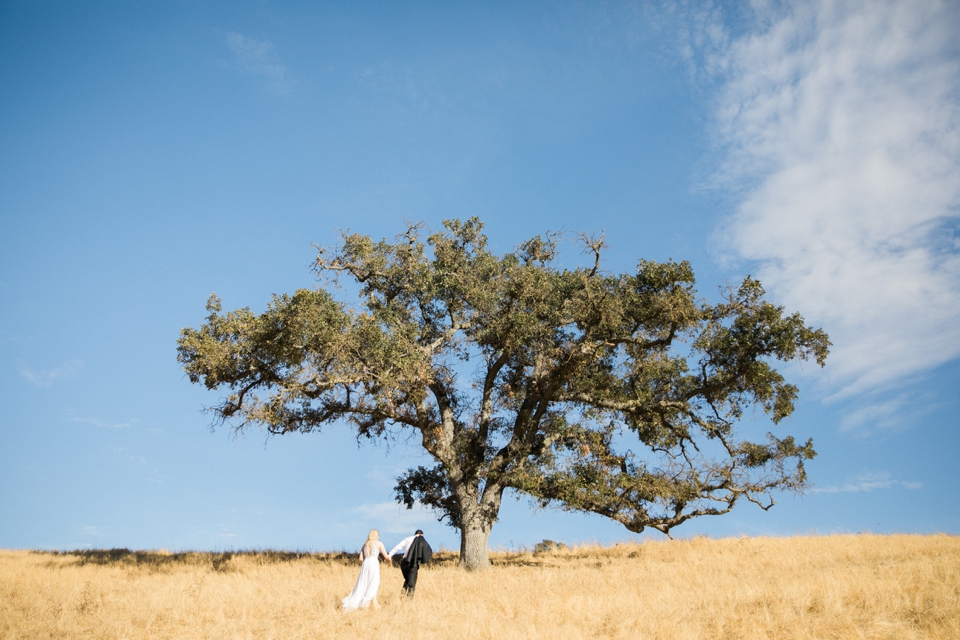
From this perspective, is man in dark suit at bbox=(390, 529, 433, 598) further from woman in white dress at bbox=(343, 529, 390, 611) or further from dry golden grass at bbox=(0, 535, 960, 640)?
woman in white dress at bbox=(343, 529, 390, 611)

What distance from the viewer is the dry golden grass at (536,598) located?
34.7 feet

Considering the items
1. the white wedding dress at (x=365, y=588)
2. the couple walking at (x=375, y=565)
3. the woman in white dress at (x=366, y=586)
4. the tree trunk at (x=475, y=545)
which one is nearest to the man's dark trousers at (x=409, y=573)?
the couple walking at (x=375, y=565)

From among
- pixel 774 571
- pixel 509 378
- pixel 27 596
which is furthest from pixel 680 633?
pixel 27 596

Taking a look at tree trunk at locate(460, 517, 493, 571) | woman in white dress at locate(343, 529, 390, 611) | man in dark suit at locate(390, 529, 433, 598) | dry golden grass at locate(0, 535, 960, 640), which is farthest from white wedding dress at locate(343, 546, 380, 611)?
tree trunk at locate(460, 517, 493, 571)

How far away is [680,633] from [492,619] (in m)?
3.38

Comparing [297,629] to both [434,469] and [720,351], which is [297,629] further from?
[720,351]

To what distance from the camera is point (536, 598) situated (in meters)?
13.8

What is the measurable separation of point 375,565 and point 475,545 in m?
6.65

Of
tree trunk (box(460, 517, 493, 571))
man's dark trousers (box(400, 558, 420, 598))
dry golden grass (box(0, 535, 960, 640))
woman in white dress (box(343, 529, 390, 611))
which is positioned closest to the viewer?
dry golden grass (box(0, 535, 960, 640))

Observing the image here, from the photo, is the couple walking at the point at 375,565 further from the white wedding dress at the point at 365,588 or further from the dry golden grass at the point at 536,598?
the dry golden grass at the point at 536,598

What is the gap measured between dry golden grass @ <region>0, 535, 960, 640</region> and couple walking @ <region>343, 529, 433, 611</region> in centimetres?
51

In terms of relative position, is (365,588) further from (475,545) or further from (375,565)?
(475,545)

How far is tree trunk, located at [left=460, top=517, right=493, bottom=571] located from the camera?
19.7 metres

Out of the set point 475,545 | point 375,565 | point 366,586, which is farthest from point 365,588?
point 475,545
